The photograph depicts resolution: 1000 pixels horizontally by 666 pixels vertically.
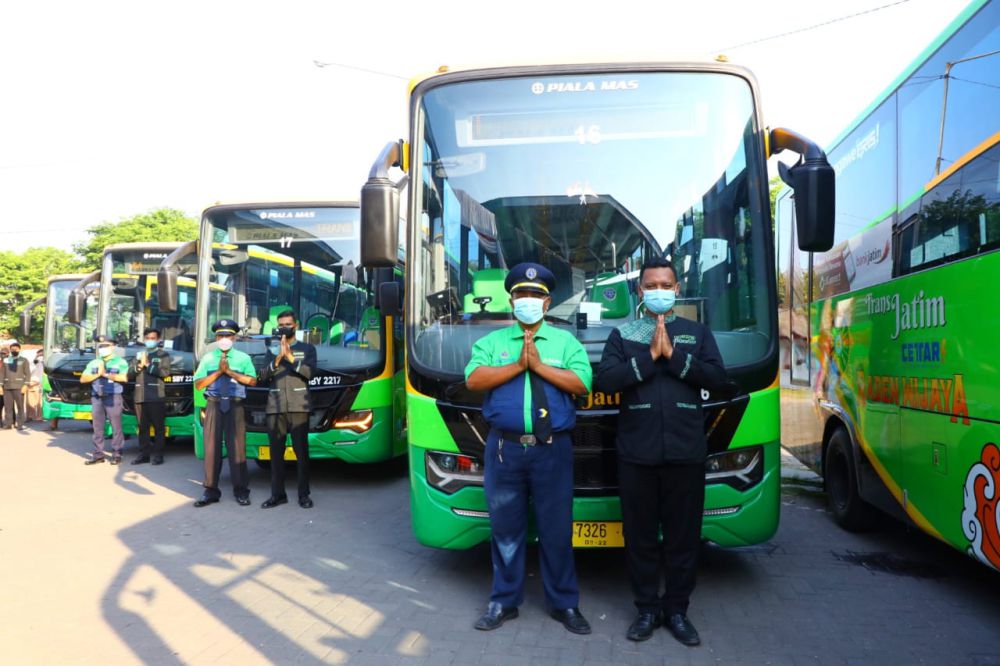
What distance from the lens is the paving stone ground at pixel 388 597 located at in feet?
13.5

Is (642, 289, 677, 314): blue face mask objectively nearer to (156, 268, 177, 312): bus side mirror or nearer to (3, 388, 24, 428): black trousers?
(156, 268, 177, 312): bus side mirror

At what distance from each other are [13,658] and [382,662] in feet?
6.46

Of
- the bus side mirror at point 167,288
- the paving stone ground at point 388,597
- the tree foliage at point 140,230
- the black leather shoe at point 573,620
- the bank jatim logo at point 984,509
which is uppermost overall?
the tree foliage at point 140,230

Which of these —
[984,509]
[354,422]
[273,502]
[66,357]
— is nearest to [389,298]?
[354,422]

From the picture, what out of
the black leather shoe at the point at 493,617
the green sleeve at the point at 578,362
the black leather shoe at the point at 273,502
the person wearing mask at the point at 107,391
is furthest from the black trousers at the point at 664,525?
the person wearing mask at the point at 107,391

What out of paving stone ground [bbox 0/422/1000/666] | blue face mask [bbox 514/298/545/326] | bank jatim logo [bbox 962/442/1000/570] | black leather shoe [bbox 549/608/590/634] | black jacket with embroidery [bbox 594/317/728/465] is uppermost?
blue face mask [bbox 514/298/545/326]

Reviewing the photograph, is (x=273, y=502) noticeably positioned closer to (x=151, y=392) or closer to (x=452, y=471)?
(x=452, y=471)

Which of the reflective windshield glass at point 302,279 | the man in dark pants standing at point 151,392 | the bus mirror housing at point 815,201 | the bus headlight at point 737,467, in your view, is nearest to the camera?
the bus mirror housing at point 815,201

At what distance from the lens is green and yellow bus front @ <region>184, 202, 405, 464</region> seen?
28.5 feet

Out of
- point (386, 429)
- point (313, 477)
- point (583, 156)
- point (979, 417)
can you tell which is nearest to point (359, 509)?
point (386, 429)

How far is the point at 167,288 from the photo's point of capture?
354 inches

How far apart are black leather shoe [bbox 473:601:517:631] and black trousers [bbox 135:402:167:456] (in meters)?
7.99

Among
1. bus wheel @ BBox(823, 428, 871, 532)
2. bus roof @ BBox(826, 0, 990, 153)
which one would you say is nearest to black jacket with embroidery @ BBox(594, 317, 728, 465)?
bus roof @ BBox(826, 0, 990, 153)

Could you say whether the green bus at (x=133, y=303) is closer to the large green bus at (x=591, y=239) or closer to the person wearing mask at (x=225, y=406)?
the person wearing mask at (x=225, y=406)
